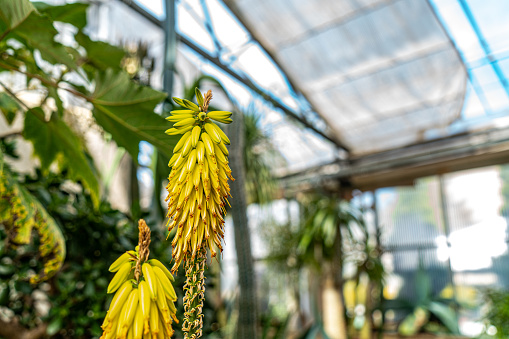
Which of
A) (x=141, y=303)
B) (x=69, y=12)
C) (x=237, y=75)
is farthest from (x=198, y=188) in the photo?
(x=237, y=75)

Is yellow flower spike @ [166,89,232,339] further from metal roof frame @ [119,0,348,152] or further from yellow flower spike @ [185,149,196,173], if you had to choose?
metal roof frame @ [119,0,348,152]

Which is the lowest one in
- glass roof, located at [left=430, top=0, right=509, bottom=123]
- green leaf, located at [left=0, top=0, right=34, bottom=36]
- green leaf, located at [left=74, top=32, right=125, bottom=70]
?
green leaf, located at [left=0, top=0, right=34, bottom=36]

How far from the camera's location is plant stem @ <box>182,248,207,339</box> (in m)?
0.45

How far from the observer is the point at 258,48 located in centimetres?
537

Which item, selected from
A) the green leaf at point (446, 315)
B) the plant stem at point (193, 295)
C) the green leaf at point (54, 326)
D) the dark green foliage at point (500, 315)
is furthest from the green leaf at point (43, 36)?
the green leaf at point (446, 315)

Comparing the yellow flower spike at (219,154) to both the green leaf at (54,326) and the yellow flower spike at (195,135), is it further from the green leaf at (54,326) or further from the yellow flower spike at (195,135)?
the green leaf at (54,326)

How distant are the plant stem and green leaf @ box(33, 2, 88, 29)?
4.00ft

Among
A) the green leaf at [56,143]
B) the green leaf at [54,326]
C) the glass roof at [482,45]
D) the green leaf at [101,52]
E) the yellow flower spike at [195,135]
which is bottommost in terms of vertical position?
the green leaf at [54,326]

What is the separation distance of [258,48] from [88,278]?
14.3ft

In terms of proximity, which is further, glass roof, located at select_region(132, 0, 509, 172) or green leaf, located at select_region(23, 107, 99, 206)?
glass roof, located at select_region(132, 0, 509, 172)

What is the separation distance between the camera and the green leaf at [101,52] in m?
1.46

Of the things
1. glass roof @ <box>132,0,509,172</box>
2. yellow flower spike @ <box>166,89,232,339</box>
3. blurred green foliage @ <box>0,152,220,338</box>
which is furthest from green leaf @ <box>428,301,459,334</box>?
yellow flower spike @ <box>166,89,232,339</box>

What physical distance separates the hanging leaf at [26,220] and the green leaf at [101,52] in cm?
53

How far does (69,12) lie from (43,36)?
508 mm
